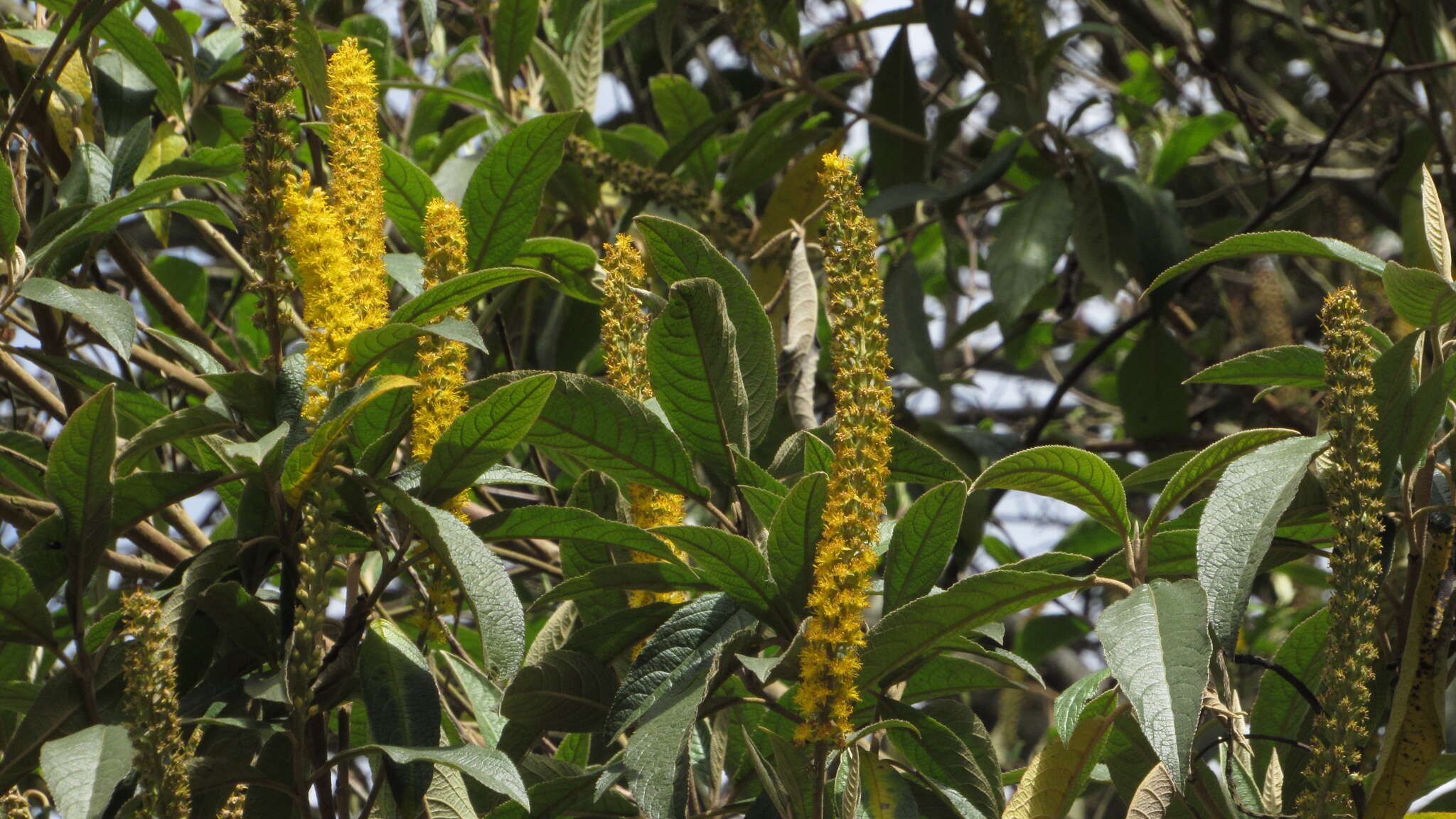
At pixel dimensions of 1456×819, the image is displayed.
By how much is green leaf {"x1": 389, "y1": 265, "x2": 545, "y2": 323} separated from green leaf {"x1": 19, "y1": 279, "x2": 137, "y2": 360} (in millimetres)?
287

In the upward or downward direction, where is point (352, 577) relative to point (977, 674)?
upward

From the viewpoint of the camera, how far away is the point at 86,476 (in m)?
1.13

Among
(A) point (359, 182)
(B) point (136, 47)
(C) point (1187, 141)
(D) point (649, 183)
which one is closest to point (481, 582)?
(A) point (359, 182)

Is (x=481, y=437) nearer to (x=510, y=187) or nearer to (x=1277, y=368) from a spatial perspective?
(x=510, y=187)

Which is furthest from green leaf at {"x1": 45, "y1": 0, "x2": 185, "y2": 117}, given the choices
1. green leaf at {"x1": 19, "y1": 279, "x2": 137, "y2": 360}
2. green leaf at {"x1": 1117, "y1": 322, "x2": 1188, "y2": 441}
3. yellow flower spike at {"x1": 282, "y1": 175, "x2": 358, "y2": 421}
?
green leaf at {"x1": 1117, "y1": 322, "x2": 1188, "y2": 441}

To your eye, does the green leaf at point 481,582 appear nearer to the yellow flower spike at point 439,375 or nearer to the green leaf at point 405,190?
the yellow flower spike at point 439,375

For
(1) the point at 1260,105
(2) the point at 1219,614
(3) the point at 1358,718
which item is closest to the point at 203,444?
(2) the point at 1219,614

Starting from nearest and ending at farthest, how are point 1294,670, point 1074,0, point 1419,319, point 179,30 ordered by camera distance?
point 1419,319 < point 1294,670 < point 179,30 < point 1074,0

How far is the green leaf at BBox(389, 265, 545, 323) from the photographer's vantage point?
1096 millimetres

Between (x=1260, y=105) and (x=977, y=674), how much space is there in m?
2.75

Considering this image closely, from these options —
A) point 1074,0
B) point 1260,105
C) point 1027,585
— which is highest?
point 1074,0

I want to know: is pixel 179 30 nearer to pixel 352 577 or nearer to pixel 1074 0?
pixel 352 577

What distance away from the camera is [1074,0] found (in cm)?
426

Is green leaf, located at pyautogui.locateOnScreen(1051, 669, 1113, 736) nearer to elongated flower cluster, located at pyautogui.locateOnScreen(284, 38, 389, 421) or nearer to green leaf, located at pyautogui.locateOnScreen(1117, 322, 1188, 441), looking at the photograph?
elongated flower cluster, located at pyautogui.locateOnScreen(284, 38, 389, 421)
